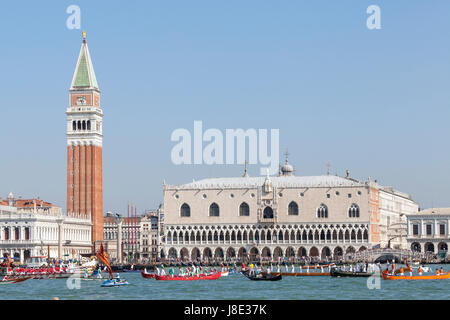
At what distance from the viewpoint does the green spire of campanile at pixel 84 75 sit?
485 ft

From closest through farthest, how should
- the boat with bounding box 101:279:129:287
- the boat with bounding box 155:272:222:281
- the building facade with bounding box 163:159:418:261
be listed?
1. the boat with bounding box 101:279:129:287
2. the boat with bounding box 155:272:222:281
3. the building facade with bounding box 163:159:418:261

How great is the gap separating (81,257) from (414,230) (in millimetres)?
48308

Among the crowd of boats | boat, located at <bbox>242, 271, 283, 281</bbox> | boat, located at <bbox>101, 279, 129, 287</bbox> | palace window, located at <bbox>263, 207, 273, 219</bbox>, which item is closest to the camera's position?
boat, located at <bbox>101, 279, 129, 287</bbox>

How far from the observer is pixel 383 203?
142m

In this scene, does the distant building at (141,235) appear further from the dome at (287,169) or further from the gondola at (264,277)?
the gondola at (264,277)

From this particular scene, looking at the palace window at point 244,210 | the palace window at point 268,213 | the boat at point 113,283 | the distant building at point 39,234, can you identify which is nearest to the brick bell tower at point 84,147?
the distant building at point 39,234

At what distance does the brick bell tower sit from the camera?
14538cm

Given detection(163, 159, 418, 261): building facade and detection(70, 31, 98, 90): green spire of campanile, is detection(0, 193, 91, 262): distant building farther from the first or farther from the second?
detection(70, 31, 98, 90): green spire of campanile

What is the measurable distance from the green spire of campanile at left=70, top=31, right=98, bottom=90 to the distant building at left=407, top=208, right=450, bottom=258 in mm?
53611

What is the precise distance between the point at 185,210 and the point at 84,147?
2295 cm

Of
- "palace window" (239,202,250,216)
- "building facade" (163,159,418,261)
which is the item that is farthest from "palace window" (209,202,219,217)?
"palace window" (239,202,250,216)

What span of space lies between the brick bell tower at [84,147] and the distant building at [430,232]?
4820 cm
